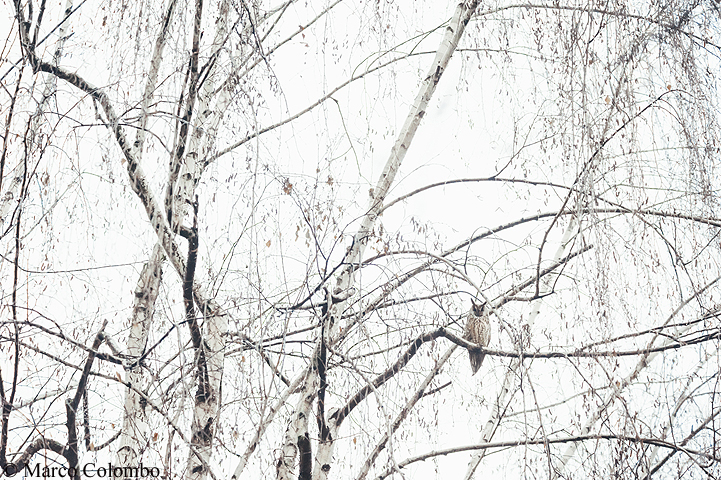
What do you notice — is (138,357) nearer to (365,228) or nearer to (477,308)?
(365,228)

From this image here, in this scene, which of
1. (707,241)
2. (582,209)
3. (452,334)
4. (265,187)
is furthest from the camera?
(707,241)

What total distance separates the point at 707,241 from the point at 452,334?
954 mm

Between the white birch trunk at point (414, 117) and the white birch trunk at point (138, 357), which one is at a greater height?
the white birch trunk at point (414, 117)

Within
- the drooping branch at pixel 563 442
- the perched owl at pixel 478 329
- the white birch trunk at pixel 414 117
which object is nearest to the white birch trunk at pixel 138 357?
the white birch trunk at pixel 414 117

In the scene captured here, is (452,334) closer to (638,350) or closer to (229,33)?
(638,350)

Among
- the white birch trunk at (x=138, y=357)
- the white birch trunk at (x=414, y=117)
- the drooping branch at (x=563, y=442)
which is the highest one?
the white birch trunk at (x=414, y=117)

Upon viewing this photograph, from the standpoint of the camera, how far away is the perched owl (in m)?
2.17

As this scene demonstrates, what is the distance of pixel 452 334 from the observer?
2.14m

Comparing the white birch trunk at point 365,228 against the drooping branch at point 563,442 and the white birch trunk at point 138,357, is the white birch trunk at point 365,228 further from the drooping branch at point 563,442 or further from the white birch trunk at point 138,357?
the white birch trunk at point 138,357

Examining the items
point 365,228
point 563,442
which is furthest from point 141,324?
point 563,442

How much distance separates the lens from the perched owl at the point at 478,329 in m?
2.17

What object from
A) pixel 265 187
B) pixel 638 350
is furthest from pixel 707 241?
pixel 265 187

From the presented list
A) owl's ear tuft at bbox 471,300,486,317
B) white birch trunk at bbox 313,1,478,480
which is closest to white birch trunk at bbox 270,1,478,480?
white birch trunk at bbox 313,1,478,480

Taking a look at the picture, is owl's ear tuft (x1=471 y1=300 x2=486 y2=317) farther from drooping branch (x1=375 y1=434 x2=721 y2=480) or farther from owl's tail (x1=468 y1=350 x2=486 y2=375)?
drooping branch (x1=375 y1=434 x2=721 y2=480)
